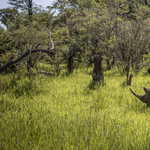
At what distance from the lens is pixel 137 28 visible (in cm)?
664

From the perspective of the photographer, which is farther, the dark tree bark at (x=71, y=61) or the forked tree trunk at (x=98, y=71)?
the dark tree bark at (x=71, y=61)

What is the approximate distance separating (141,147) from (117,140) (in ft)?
1.24

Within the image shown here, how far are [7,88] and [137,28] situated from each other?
280 inches

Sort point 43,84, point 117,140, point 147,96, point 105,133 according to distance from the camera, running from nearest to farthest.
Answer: point 117,140
point 105,133
point 147,96
point 43,84

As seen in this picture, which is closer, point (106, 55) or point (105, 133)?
point (105, 133)

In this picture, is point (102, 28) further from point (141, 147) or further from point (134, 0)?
point (134, 0)

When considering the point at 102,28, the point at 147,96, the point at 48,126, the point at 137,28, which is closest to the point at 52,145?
the point at 48,126

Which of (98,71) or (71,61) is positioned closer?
(98,71)

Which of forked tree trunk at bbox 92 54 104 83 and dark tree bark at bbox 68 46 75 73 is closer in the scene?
forked tree trunk at bbox 92 54 104 83

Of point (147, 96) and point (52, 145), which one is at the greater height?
point (147, 96)

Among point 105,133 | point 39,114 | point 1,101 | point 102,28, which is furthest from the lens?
point 102,28

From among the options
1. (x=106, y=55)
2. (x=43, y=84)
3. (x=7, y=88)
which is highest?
(x=106, y=55)

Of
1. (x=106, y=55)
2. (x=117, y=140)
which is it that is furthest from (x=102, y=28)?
(x=117, y=140)

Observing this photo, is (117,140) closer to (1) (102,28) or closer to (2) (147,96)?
(2) (147,96)
